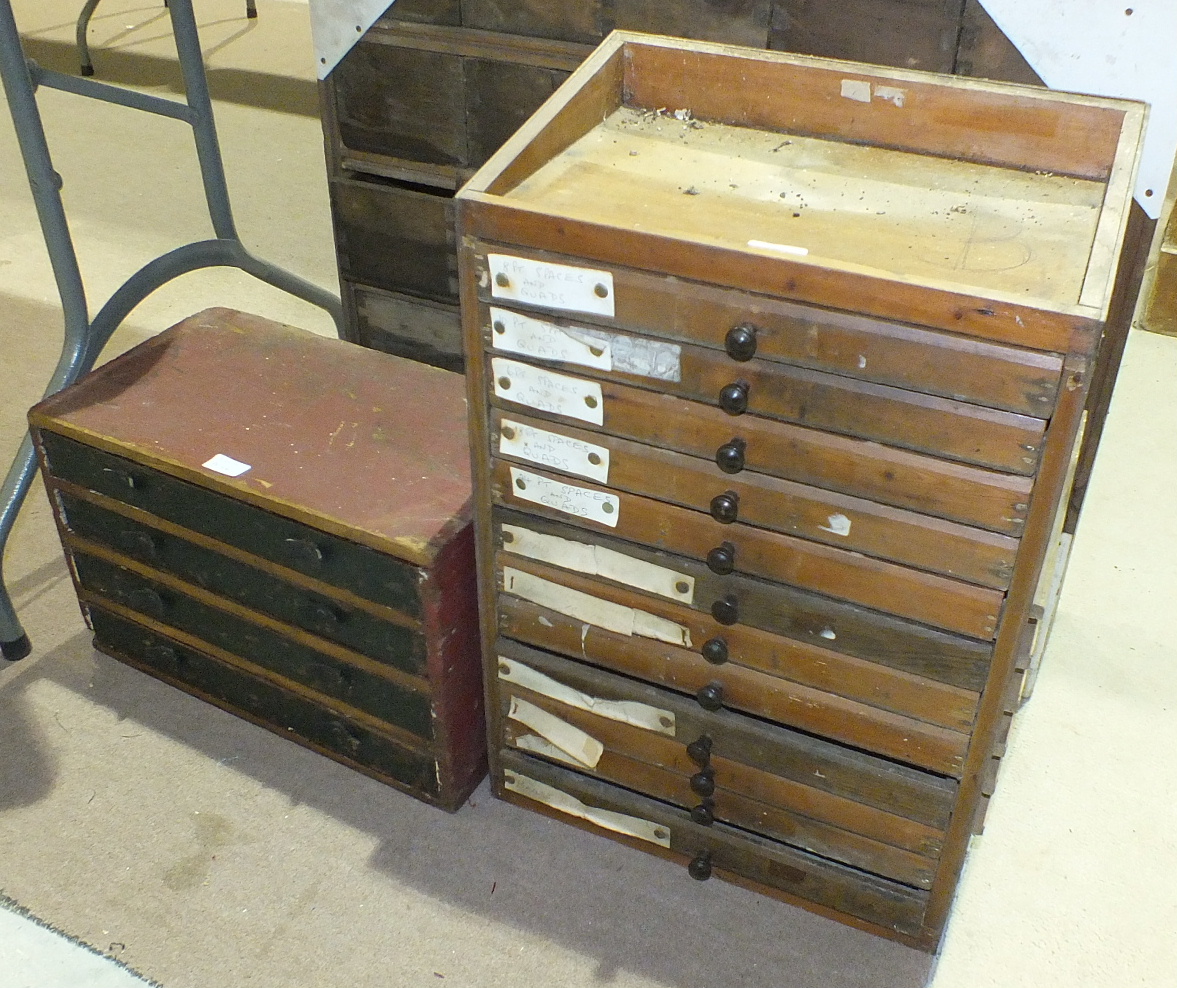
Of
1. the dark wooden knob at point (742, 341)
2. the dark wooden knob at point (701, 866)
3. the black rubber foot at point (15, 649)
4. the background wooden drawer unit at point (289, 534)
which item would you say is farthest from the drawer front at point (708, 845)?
the black rubber foot at point (15, 649)

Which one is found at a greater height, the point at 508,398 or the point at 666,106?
the point at 666,106

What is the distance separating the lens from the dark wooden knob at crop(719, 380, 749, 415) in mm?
1174

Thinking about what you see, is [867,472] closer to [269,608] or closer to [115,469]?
[269,608]

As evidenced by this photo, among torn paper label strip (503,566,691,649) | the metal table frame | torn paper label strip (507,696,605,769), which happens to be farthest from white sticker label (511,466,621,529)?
the metal table frame

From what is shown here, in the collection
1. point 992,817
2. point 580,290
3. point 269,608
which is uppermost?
point 580,290

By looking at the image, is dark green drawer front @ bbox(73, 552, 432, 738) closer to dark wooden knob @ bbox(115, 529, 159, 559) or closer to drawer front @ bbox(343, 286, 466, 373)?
dark wooden knob @ bbox(115, 529, 159, 559)

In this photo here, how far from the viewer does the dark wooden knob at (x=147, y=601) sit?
1.83m

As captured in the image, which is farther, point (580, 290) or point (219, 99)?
point (219, 99)

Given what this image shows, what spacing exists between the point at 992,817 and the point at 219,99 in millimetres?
3611

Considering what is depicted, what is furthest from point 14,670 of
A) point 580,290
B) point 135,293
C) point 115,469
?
point 580,290

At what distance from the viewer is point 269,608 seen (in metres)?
1.70

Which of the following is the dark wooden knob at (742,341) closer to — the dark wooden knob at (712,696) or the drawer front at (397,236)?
the dark wooden knob at (712,696)

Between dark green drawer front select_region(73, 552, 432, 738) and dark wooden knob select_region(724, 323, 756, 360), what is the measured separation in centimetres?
73

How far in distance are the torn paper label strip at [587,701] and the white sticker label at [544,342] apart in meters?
0.48
